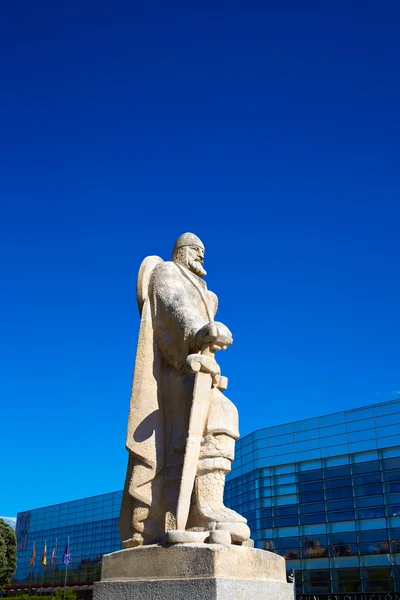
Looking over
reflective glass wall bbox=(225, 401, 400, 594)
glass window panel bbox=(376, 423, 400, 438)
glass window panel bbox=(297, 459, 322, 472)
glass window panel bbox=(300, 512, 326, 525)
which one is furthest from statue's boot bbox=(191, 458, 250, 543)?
glass window panel bbox=(297, 459, 322, 472)

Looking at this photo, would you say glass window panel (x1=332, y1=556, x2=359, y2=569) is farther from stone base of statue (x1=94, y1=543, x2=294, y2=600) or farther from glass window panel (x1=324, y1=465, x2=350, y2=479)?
stone base of statue (x1=94, y1=543, x2=294, y2=600)

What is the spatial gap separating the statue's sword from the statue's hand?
0.17ft

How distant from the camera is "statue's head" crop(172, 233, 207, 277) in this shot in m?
7.38

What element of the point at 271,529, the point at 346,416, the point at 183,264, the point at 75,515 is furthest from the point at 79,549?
the point at 183,264

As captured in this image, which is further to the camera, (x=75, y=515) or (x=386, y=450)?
(x=75, y=515)

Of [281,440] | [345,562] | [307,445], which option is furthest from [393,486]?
[281,440]

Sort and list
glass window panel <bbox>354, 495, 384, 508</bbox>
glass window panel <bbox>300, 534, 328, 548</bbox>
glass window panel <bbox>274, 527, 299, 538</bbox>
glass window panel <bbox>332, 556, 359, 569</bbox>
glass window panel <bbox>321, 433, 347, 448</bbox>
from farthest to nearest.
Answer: glass window panel <bbox>321, 433, 347, 448</bbox>
glass window panel <bbox>274, 527, 299, 538</bbox>
glass window panel <bbox>300, 534, 328, 548</bbox>
glass window panel <bbox>354, 495, 384, 508</bbox>
glass window panel <bbox>332, 556, 359, 569</bbox>

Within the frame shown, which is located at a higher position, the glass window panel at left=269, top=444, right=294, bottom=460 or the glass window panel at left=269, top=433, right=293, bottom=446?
the glass window panel at left=269, top=433, right=293, bottom=446

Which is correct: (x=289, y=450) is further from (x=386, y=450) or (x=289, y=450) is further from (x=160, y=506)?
(x=160, y=506)

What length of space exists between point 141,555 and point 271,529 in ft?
120

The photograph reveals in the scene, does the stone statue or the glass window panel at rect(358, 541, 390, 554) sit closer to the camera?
the stone statue

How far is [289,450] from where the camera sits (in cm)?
4119

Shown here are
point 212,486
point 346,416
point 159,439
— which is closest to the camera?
point 212,486

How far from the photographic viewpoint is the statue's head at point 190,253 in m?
7.38
